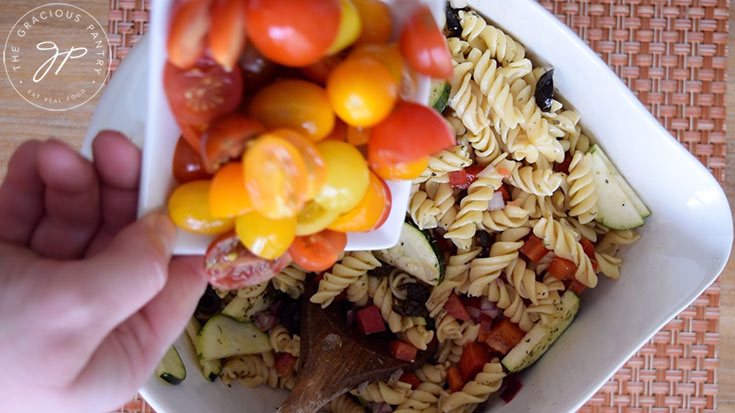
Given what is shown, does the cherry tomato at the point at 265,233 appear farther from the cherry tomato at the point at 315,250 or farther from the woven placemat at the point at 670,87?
the woven placemat at the point at 670,87

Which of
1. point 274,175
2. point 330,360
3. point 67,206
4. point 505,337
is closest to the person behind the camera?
point 274,175

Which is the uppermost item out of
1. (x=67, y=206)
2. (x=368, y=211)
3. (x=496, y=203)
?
(x=368, y=211)

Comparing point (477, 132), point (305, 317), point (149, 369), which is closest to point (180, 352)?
point (305, 317)

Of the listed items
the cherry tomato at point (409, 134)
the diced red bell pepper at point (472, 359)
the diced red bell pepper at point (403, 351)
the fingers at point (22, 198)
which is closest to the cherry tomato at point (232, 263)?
the cherry tomato at point (409, 134)

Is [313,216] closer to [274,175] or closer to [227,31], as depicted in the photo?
[274,175]

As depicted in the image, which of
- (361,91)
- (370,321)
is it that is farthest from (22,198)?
(370,321)

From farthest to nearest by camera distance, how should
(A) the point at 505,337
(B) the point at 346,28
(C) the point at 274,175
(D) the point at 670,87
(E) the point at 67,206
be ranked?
(D) the point at 670,87 → (A) the point at 505,337 → (E) the point at 67,206 → (B) the point at 346,28 → (C) the point at 274,175
